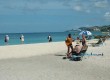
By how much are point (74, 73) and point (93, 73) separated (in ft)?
2.51

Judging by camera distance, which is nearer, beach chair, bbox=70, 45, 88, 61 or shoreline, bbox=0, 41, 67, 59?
beach chair, bbox=70, 45, 88, 61

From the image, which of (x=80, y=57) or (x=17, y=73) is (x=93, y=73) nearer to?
(x=17, y=73)

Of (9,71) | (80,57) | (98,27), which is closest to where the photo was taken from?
(9,71)

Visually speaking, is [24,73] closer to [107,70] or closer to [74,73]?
[74,73]

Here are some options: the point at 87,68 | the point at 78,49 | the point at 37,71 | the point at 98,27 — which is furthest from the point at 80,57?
the point at 98,27

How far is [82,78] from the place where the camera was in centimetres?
1071

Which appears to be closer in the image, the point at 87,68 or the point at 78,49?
the point at 87,68

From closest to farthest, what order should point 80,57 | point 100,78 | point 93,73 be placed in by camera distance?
point 100,78 < point 93,73 < point 80,57

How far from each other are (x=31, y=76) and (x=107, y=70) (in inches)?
134

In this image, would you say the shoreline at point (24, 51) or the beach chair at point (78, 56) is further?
the shoreline at point (24, 51)

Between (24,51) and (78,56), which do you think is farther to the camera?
(24,51)

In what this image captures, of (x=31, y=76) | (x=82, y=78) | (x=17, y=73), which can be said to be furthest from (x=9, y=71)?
(x=82, y=78)

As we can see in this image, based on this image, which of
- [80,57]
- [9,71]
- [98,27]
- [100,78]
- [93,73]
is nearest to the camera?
[100,78]

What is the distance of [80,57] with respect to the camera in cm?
1670
